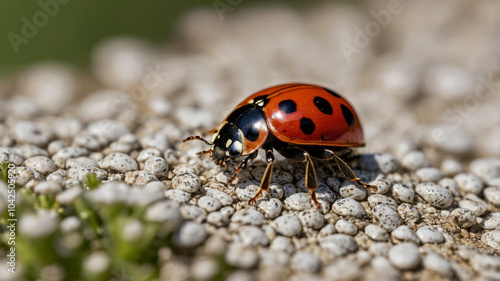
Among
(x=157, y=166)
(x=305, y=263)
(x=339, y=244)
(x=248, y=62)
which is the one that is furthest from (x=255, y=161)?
(x=248, y=62)

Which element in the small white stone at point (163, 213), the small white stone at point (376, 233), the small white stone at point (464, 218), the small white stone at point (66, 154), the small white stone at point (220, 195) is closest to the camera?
the small white stone at point (163, 213)

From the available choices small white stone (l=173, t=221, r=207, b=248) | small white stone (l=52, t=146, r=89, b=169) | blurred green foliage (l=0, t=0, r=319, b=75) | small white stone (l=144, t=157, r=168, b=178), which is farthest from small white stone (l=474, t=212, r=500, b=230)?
blurred green foliage (l=0, t=0, r=319, b=75)

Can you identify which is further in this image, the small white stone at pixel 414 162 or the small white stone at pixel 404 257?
the small white stone at pixel 414 162

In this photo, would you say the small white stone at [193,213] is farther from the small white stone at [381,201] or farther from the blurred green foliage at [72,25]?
the blurred green foliage at [72,25]

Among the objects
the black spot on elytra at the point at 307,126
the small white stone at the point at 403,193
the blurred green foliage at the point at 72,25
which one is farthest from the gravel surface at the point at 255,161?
the black spot on elytra at the point at 307,126

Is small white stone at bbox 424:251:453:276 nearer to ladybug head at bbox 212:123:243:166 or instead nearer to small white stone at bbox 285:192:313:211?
small white stone at bbox 285:192:313:211
